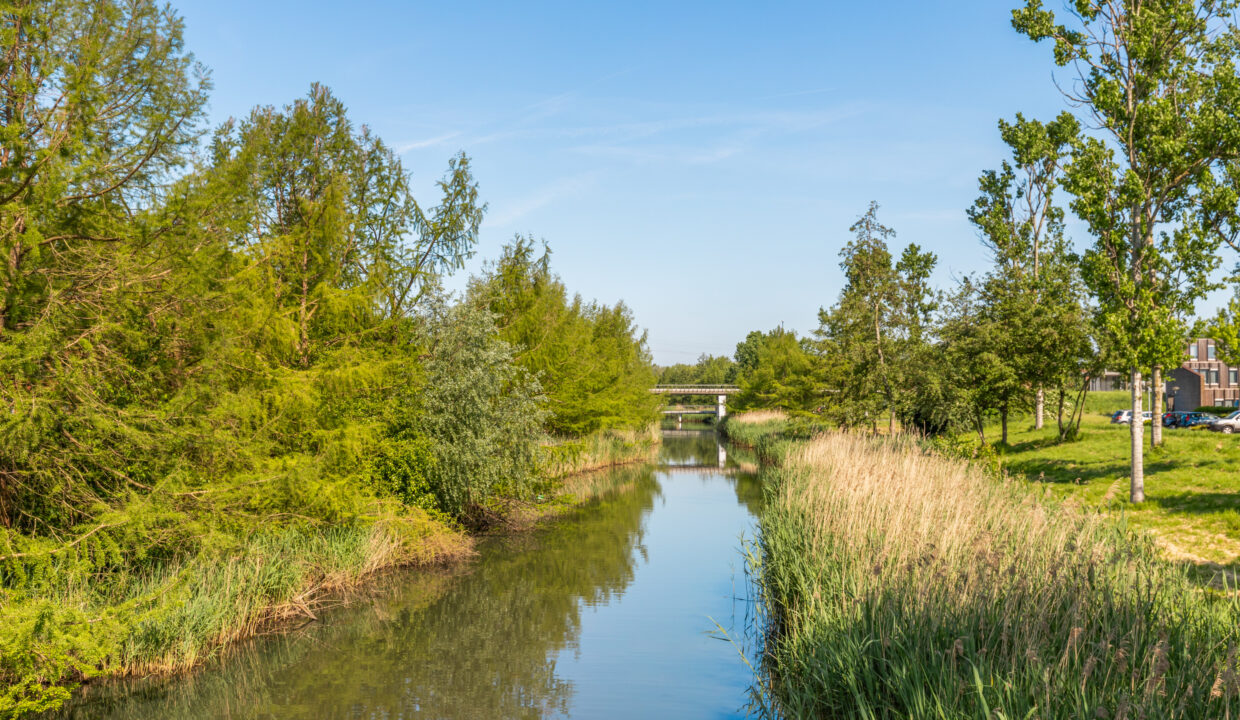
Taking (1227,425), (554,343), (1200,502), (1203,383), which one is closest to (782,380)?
(1227,425)

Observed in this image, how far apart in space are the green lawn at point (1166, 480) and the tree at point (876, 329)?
15.2 feet

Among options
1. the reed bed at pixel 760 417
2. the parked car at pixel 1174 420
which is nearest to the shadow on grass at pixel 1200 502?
the parked car at pixel 1174 420

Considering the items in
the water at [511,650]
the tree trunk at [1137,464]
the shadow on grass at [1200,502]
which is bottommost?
the water at [511,650]

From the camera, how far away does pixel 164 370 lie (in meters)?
9.95

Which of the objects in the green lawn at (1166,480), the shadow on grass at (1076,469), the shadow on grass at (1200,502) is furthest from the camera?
the shadow on grass at (1076,469)

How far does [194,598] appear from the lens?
1020cm

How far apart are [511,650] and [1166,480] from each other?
16261 millimetres

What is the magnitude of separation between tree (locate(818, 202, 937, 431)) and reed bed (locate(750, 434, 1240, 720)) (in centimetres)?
1786

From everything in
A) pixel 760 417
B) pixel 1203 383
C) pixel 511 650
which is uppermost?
pixel 1203 383

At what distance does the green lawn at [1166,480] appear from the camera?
12.9m

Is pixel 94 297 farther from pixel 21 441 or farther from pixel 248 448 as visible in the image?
pixel 248 448

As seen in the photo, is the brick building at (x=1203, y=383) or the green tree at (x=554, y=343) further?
the brick building at (x=1203, y=383)

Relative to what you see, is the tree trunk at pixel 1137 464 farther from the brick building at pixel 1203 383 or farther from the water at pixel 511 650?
the brick building at pixel 1203 383

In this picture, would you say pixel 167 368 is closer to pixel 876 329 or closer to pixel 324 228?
pixel 324 228
